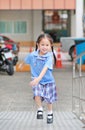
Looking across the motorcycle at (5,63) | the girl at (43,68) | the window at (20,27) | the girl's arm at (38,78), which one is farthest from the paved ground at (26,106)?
the window at (20,27)

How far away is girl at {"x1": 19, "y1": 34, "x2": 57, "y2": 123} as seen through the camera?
6.74 meters

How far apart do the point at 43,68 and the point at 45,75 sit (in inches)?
7.2

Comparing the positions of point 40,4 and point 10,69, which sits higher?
point 40,4

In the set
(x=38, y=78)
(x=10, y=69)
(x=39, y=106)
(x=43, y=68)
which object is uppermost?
(x=43, y=68)

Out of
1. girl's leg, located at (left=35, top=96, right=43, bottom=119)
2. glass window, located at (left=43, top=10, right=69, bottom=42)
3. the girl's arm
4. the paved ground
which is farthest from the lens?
glass window, located at (left=43, top=10, right=69, bottom=42)

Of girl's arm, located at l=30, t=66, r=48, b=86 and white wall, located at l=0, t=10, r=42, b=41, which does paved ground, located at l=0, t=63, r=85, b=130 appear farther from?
white wall, located at l=0, t=10, r=42, b=41

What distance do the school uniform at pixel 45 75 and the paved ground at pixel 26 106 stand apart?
1.52 feet

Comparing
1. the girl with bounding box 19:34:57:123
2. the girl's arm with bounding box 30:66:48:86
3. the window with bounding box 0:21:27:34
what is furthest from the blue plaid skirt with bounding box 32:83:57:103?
the window with bounding box 0:21:27:34

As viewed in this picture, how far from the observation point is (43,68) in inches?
264

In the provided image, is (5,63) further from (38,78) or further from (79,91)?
(38,78)

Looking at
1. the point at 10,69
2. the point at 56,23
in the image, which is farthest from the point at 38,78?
the point at 56,23

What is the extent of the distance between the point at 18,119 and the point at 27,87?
219 inches

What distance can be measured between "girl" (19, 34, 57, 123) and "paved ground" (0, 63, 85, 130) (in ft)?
1.35

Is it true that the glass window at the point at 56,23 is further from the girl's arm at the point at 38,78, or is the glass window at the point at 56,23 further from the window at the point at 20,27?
the girl's arm at the point at 38,78
